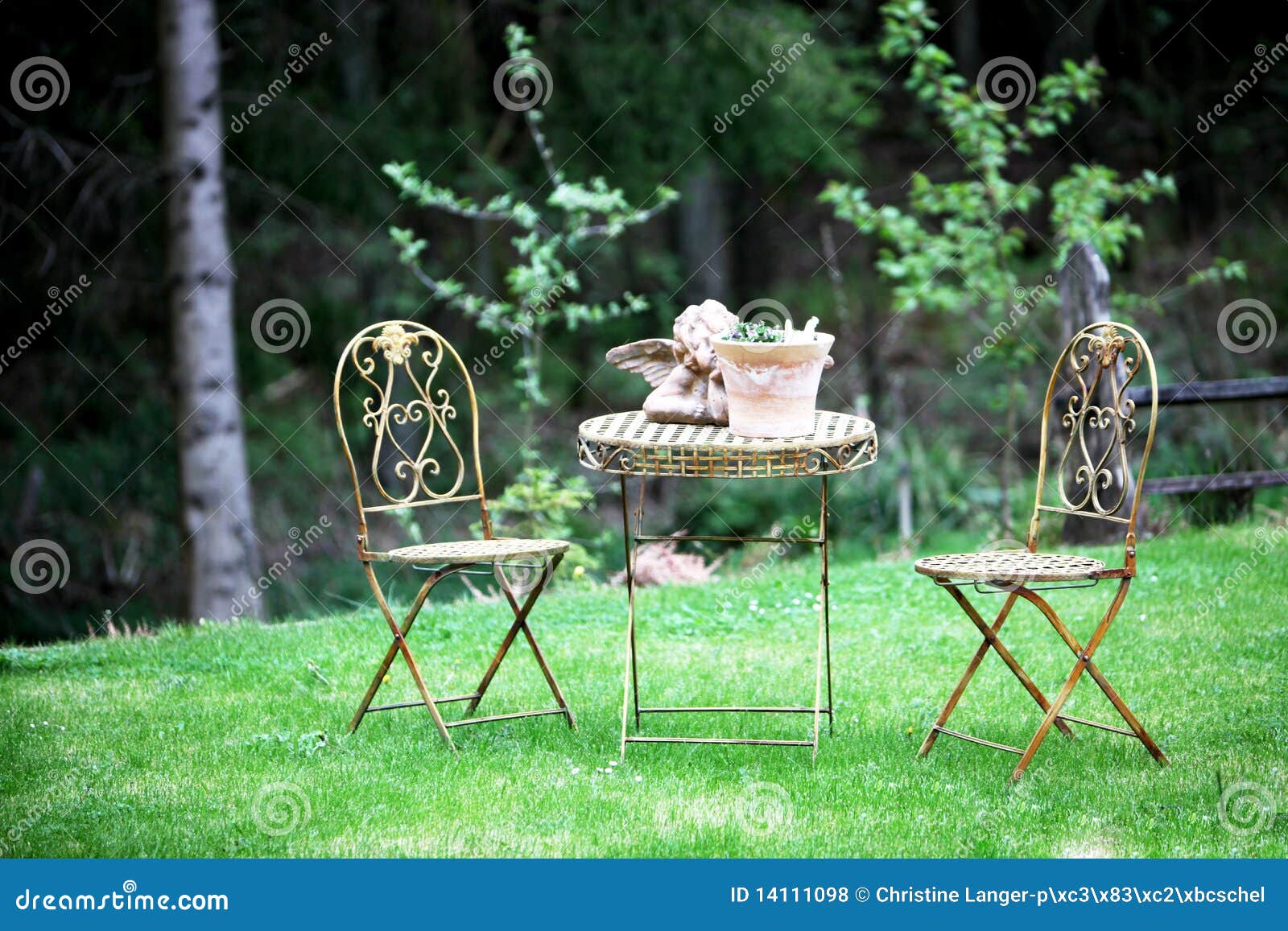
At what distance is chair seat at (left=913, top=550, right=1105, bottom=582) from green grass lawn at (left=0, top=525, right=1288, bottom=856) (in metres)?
0.60

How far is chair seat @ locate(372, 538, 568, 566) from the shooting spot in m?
3.71

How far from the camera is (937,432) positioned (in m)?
9.80

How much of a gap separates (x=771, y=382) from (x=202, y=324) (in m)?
4.53

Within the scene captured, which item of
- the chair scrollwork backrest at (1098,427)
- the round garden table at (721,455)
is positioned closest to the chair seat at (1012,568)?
the chair scrollwork backrest at (1098,427)

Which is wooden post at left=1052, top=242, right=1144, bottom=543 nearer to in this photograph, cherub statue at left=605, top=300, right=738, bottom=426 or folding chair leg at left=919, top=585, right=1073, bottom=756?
folding chair leg at left=919, top=585, right=1073, bottom=756

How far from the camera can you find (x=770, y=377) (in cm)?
363

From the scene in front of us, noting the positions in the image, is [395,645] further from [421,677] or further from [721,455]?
[721,455]

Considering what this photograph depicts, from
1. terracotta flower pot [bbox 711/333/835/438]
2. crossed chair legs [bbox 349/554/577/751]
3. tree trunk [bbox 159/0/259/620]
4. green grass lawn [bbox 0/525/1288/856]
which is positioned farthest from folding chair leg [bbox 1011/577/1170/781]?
tree trunk [bbox 159/0/259/620]

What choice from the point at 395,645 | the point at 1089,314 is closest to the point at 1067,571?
the point at 395,645

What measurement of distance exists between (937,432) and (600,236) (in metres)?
3.29

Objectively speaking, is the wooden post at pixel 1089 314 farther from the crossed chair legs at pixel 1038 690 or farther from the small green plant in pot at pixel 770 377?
the small green plant in pot at pixel 770 377

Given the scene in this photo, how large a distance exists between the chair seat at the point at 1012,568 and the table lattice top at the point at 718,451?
370mm

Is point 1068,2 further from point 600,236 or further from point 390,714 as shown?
point 390,714
